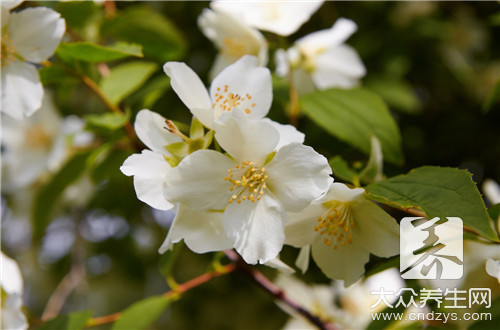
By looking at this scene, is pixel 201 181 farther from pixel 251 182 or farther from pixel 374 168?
pixel 374 168

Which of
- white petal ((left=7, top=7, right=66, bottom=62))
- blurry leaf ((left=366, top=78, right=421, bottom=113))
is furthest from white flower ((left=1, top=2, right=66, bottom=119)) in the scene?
blurry leaf ((left=366, top=78, right=421, bottom=113))

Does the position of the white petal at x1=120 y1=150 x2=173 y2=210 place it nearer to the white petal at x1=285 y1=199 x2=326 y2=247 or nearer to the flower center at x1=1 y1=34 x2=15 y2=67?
the white petal at x1=285 y1=199 x2=326 y2=247

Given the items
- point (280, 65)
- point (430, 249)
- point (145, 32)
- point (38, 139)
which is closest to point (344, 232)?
point (430, 249)

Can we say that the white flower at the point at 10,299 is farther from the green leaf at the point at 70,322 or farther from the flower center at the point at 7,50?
the flower center at the point at 7,50

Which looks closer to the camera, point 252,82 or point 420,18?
point 252,82

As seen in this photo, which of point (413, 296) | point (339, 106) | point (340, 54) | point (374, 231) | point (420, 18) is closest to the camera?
point (374, 231)

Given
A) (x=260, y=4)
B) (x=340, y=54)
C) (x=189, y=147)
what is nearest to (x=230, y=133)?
(x=189, y=147)

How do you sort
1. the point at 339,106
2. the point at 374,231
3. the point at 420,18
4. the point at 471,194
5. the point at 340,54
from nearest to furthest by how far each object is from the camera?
the point at 471,194 < the point at 374,231 < the point at 339,106 < the point at 340,54 < the point at 420,18

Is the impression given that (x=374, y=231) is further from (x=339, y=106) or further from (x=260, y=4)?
(x=260, y=4)
